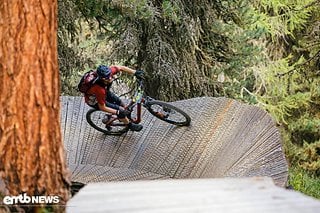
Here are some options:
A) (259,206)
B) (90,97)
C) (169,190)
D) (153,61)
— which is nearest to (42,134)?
(169,190)

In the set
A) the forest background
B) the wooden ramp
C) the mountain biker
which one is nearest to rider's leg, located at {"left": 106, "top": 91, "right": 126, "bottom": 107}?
the mountain biker

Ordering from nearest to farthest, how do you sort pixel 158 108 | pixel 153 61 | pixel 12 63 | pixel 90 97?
pixel 12 63, pixel 90 97, pixel 158 108, pixel 153 61

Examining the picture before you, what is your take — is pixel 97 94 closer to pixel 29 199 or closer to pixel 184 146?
pixel 184 146

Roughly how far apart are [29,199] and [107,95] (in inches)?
108

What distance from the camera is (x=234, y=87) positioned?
8461 millimetres

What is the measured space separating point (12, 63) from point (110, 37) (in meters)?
5.10

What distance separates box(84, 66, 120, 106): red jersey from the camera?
16.2 feet

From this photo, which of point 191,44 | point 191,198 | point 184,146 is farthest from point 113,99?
point 191,198

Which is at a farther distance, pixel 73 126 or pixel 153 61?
pixel 153 61

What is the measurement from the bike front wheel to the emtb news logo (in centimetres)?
285

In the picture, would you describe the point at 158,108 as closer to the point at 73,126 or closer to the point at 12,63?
the point at 73,126

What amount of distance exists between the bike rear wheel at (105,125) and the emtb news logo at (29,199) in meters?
2.87

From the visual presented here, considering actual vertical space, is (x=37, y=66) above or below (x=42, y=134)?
above

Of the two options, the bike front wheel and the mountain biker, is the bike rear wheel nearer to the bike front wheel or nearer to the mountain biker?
the mountain biker
